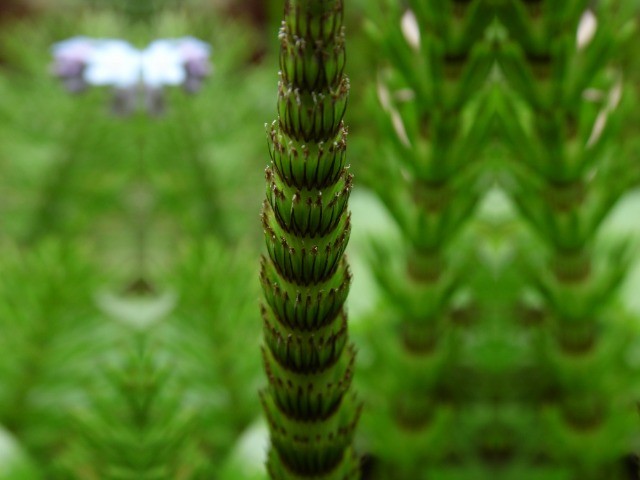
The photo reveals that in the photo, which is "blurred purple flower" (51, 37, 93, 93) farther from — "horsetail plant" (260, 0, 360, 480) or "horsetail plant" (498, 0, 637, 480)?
"horsetail plant" (260, 0, 360, 480)

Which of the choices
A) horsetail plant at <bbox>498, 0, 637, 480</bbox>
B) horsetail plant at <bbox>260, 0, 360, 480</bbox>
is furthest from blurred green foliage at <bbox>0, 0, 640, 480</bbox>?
horsetail plant at <bbox>260, 0, 360, 480</bbox>

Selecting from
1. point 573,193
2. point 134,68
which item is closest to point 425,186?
point 573,193

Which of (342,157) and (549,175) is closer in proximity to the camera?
(342,157)

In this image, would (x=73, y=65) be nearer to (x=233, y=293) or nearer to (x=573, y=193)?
(x=233, y=293)

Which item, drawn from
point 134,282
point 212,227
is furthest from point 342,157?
point 134,282

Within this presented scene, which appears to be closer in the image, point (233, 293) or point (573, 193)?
point (573, 193)

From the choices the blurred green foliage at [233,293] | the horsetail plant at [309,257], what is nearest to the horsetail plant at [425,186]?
the blurred green foliage at [233,293]

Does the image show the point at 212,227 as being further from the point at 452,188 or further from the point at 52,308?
the point at 452,188

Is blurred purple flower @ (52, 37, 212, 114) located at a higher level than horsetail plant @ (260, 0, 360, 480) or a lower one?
higher
